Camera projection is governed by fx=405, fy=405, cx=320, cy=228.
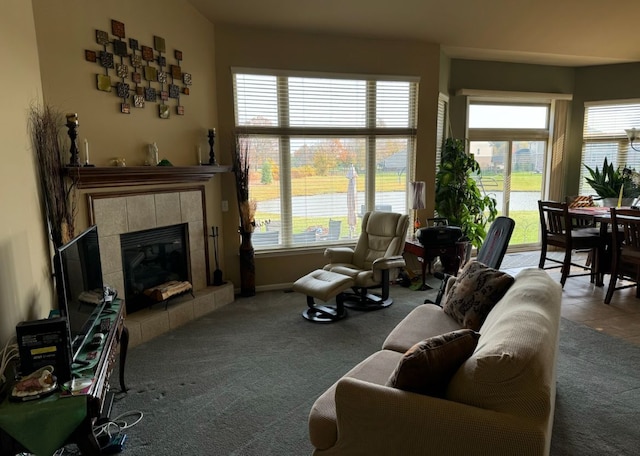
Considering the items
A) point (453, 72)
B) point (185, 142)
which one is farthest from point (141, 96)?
point (453, 72)

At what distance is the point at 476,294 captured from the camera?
99.9 inches

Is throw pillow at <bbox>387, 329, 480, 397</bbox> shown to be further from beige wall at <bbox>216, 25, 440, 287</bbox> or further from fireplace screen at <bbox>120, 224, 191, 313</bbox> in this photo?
beige wall at <bbox>216, 25, 440, 287</bbox>

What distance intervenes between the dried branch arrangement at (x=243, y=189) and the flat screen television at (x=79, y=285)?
1920mm

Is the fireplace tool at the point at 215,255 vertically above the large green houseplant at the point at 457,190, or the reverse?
the large green houseplant at the point at 457,190

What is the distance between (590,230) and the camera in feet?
16.8

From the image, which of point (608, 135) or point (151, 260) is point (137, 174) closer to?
point (151, 260)

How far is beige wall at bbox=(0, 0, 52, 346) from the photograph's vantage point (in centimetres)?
214

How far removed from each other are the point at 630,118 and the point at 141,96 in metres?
7.00

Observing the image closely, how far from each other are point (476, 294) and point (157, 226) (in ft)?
9.13

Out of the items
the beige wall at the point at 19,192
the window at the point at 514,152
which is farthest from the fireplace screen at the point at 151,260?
the window at the point at 514,152

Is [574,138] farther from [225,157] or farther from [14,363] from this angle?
[14,363]

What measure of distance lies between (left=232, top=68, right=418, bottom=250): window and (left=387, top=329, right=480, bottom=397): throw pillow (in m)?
3.39

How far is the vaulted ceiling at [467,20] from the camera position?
13.1 ft

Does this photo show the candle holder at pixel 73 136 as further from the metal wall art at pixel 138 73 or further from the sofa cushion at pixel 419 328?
the sofa cushion at pixel 419 328
